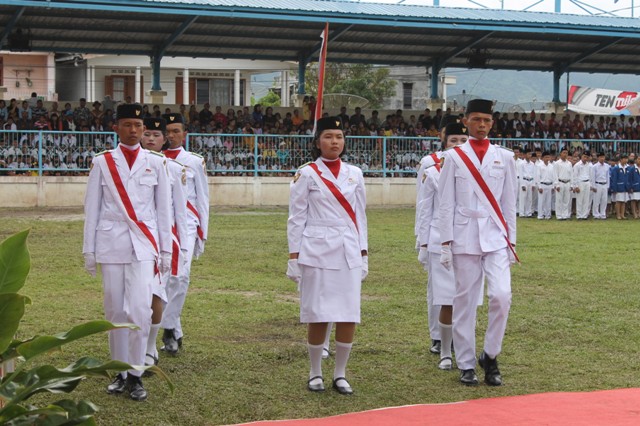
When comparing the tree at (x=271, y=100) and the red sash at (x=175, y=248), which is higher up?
the tree at (x=271, y=100)

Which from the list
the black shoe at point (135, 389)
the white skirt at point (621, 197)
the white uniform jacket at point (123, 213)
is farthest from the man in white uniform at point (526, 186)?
the black shoe at point (135, 389)

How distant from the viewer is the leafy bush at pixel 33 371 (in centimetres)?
432

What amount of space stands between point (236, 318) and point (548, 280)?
202 inches

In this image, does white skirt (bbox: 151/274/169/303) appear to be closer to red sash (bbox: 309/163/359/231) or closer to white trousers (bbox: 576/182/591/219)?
red sash (bbox: 309/163/359/231)

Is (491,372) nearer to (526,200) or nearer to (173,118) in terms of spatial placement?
(173,118)

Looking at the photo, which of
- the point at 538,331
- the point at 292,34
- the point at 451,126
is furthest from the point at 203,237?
the point at 292,34

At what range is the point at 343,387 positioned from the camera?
738cm

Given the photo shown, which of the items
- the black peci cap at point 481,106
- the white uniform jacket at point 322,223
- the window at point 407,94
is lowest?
the white uniform jacket at point 322,223

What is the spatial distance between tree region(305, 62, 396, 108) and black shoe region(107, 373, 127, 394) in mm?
51237

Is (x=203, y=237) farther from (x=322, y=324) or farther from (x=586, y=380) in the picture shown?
(x=586, y=380)

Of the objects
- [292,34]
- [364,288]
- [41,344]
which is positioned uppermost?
[292,34]

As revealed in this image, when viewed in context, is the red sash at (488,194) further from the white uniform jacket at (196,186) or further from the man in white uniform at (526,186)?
the man in white uniform at (526,186)

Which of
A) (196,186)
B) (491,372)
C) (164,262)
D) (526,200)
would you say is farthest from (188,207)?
(526,200)

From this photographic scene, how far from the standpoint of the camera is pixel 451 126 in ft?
30.0
